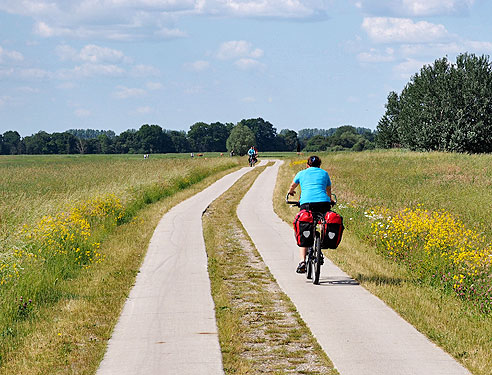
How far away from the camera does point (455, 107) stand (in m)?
64.2

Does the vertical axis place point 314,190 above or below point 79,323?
above

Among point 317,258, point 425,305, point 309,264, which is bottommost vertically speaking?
point 425,305

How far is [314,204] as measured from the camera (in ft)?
31.6

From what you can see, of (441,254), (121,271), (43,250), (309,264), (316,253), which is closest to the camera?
(316,253)

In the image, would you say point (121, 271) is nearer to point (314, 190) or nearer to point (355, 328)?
point (314, 190)

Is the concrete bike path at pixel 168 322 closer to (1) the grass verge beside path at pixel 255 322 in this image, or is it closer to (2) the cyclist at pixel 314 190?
(1) the grass verge beside path at pixel 255 322

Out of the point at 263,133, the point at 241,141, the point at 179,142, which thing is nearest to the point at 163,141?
the point at 179,142

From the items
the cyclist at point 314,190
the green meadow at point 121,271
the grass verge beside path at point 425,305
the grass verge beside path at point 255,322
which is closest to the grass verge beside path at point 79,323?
the green meadow at point 121,271

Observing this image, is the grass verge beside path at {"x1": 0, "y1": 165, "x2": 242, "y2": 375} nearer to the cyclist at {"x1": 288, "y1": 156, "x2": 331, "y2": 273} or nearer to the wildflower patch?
the cyclist at {"x1": 288, "y1": 156, "x2": 331, "y2": 273}

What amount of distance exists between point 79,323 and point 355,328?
132 inches

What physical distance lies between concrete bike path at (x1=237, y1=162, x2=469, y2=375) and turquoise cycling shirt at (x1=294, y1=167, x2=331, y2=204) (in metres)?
1.37

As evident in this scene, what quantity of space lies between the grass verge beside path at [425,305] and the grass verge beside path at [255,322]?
4.60ft

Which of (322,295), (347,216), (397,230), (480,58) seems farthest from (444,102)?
(322,295)

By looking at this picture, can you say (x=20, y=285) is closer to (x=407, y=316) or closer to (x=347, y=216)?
(x=407, y=316)
